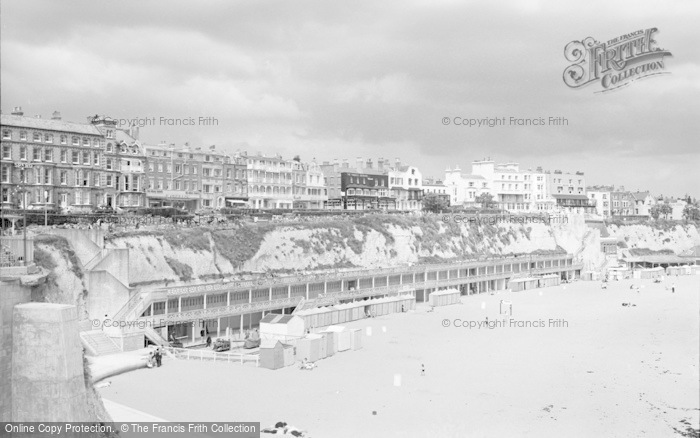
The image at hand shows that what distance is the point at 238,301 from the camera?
4650 cm

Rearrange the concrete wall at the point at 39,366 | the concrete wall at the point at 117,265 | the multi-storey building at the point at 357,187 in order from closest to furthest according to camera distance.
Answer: the concrete wall at the point at 39,366 → the concrete wall at the point at 117,265 → the multi-storey building at the point at 357,187

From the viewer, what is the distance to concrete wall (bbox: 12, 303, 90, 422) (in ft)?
63.9

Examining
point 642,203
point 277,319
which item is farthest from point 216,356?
point 642,203

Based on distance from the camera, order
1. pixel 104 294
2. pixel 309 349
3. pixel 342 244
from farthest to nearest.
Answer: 1. pixel 342 244
2. pixel 104 294
3. pixel 309 349

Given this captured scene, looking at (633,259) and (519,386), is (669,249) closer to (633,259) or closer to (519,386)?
(633,259)

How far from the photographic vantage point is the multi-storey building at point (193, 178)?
228 ft

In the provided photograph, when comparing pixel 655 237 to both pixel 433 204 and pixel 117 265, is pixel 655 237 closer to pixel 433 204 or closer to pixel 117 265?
pixel 433 204

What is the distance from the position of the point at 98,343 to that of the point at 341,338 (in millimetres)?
13494

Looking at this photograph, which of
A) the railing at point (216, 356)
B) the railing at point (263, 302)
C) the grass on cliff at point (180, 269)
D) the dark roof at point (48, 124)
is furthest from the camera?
the dark roof at point (48, 124)

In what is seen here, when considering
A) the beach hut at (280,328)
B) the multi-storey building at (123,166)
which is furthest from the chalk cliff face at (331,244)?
the multi-storey building at (123,166)

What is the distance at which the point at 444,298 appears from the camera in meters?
59.4

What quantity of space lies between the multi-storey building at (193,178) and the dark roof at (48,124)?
8.34m

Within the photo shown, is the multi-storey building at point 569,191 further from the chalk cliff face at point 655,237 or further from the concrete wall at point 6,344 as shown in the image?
the concrete wall at point 6,344

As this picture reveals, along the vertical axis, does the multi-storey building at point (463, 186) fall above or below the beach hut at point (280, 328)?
above
